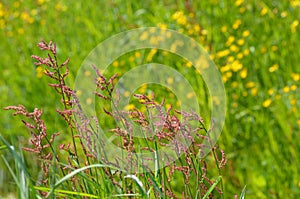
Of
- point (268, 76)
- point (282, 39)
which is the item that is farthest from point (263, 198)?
point (282, 39)

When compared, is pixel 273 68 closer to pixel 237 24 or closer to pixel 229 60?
pixel 229 60

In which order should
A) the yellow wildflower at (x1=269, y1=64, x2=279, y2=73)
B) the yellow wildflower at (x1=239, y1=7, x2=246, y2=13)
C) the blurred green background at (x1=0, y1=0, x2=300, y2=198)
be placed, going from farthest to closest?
the yellow wildflower at (x1=239, y1=7, x2=246, y2=13)
the yellow wildflower at (x1=269, y1=64, x2=279, y2=73)
the blurred green background at (x1=0, y1=0, x2=300, y2=198)

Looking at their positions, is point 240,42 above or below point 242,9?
below

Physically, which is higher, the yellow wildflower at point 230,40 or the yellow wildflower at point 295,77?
the yellow wildflower at point 230,40

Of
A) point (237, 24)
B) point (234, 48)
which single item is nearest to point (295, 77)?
point (234, 48)

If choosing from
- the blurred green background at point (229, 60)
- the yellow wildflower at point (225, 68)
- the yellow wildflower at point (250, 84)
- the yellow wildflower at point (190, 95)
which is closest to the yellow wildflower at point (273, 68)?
the blurred green background at point (229, 60)

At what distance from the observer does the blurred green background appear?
10.4ft

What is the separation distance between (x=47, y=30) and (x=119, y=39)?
91cm

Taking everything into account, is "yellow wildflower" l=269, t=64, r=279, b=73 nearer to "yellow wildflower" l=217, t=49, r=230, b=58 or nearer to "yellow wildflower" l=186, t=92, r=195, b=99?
"yellow wildflower" l=217, t=49, r=230, b=58

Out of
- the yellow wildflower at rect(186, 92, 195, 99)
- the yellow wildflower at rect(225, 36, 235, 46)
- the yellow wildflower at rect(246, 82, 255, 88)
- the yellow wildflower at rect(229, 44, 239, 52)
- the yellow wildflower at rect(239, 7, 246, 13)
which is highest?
the yellow wildflower at rect(239, 7, 246, 13)

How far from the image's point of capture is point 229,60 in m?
3.81

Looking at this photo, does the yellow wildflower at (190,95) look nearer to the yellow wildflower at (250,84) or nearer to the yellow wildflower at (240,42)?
the yellow wildflower at (250,84)

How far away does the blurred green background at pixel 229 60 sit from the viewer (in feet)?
10.4

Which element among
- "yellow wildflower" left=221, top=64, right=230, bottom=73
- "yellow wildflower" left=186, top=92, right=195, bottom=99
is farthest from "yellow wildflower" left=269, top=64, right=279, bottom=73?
"yellow wildflower" left=186, top=92, right=195, bottom=99
